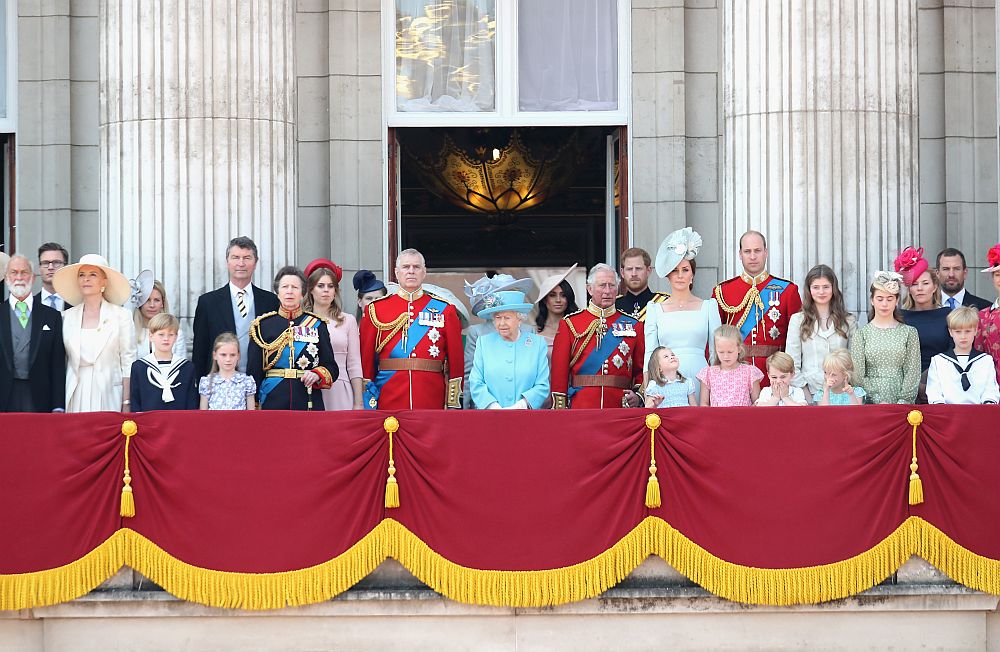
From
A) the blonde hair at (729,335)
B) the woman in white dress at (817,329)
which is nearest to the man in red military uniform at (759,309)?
the woman in white dress at (817,329)

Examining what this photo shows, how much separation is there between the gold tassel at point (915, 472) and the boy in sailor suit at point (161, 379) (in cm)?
436

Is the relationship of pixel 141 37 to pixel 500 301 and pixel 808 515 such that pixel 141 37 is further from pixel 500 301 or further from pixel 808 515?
pixel 808 515

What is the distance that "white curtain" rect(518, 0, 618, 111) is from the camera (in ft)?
43.2

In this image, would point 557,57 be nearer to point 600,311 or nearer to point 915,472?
point 600,311

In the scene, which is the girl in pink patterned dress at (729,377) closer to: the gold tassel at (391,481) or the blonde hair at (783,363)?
the blonde hair at (783,363)

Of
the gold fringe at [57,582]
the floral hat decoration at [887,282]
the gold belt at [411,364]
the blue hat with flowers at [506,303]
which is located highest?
the floral hat decoration at [887,282]

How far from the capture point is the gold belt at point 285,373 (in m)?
9.70

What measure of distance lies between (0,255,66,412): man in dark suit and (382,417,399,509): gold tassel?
2.29 meters

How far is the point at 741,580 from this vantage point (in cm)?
877

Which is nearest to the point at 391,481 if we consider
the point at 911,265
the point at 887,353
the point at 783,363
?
the point at 783,363

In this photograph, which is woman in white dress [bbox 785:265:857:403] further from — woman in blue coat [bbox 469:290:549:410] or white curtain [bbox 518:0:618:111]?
white curtain [bbox 518:0:618:111]

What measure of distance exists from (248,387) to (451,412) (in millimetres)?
1433

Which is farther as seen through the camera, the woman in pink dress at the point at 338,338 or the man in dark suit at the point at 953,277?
the man in dark suit at the point at 953,277

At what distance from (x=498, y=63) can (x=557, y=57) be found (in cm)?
51
